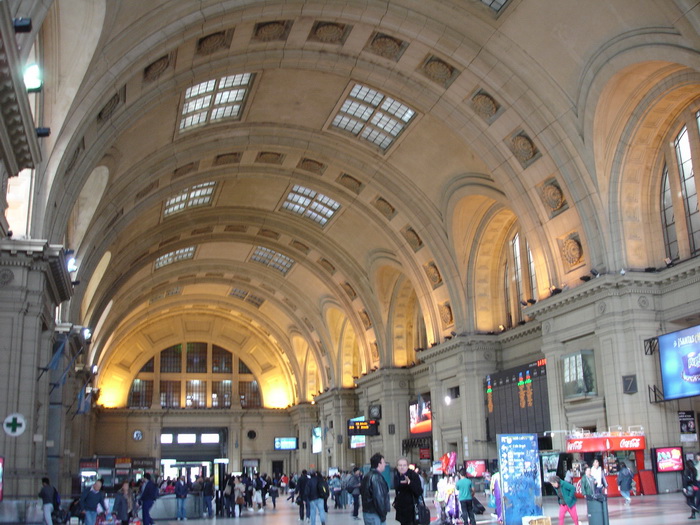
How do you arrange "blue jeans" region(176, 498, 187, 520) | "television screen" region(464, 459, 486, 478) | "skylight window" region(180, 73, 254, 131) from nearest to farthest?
"skylight window" region(180, 73, 254, 131), "blue jeans" region(176, 498, 187, 520), "television screen" region(464, 459, 486, 478)

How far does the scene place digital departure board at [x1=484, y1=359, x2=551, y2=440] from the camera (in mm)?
27953

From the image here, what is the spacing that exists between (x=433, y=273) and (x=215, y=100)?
1310cm

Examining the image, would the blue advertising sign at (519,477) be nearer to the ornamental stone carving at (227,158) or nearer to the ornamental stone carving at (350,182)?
the ornamental stone carving at (227,158)

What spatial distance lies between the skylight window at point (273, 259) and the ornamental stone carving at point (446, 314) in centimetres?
1274

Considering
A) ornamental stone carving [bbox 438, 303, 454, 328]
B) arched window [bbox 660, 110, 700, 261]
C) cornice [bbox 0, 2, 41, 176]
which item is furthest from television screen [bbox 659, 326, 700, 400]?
cornice [bbox 0, 2, 41, 176]

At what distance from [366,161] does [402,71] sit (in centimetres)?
673

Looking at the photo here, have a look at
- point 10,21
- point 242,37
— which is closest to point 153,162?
point 242,37

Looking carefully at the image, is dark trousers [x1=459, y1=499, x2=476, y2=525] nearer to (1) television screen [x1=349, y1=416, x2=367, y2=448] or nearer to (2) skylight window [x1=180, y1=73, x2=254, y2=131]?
(2) skylight window [x1=180, y1=73, x2=254, y2=131]

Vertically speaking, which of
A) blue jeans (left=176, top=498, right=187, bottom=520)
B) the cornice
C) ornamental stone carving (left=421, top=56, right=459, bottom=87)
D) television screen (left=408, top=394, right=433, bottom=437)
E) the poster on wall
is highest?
ornamental stone carving (left=421, top=56, right=459, bottom=87)

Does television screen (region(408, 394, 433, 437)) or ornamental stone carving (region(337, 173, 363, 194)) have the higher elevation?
ornamental stone carving (region(337, 173, 363, 194))

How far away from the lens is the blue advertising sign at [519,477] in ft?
48.3

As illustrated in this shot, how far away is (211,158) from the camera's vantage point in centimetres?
3197

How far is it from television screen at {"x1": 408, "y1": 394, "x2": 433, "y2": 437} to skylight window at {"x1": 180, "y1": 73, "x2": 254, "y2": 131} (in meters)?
17.1

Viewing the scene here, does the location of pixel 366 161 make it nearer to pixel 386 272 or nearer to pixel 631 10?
pixel 386 272
